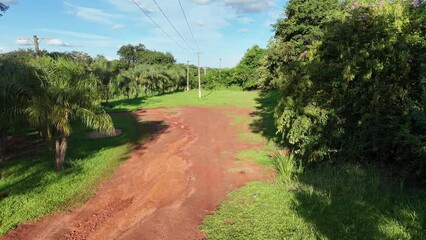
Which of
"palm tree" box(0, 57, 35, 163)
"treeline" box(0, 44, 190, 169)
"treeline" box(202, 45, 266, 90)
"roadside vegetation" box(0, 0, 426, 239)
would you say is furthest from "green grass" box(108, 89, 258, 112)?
"palm tree" box(0, 57, 35, 163)

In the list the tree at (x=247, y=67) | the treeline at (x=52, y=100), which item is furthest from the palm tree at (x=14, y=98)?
the tree at (x=247, y=67)

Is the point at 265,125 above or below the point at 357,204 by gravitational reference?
below

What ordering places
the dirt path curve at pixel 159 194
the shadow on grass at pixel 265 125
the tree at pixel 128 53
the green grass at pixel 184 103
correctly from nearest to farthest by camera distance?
1. the dirt path curve at pixel 159 194
2. the shadow on grass at pixel 265 125
3. the green grass at pixel 184 103
4. the tree at pixel 128 53

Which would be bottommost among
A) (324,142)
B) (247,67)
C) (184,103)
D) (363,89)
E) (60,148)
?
(184,103)

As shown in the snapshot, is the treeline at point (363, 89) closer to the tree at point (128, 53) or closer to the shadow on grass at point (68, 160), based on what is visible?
the shadow on grass at point (68, 160)

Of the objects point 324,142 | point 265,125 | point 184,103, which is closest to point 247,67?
point 184,103

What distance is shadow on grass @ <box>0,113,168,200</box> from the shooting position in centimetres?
812

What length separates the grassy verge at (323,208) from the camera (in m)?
5.34

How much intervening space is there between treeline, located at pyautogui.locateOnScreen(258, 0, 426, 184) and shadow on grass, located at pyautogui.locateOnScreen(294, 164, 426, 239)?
0.68m

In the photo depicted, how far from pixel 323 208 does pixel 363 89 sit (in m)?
3.80

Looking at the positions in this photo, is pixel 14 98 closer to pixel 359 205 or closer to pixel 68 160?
pixel 68 160

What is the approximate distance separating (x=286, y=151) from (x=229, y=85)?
4310 cm

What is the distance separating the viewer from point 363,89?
8.29 metres

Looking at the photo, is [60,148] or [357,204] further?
[60,148]
